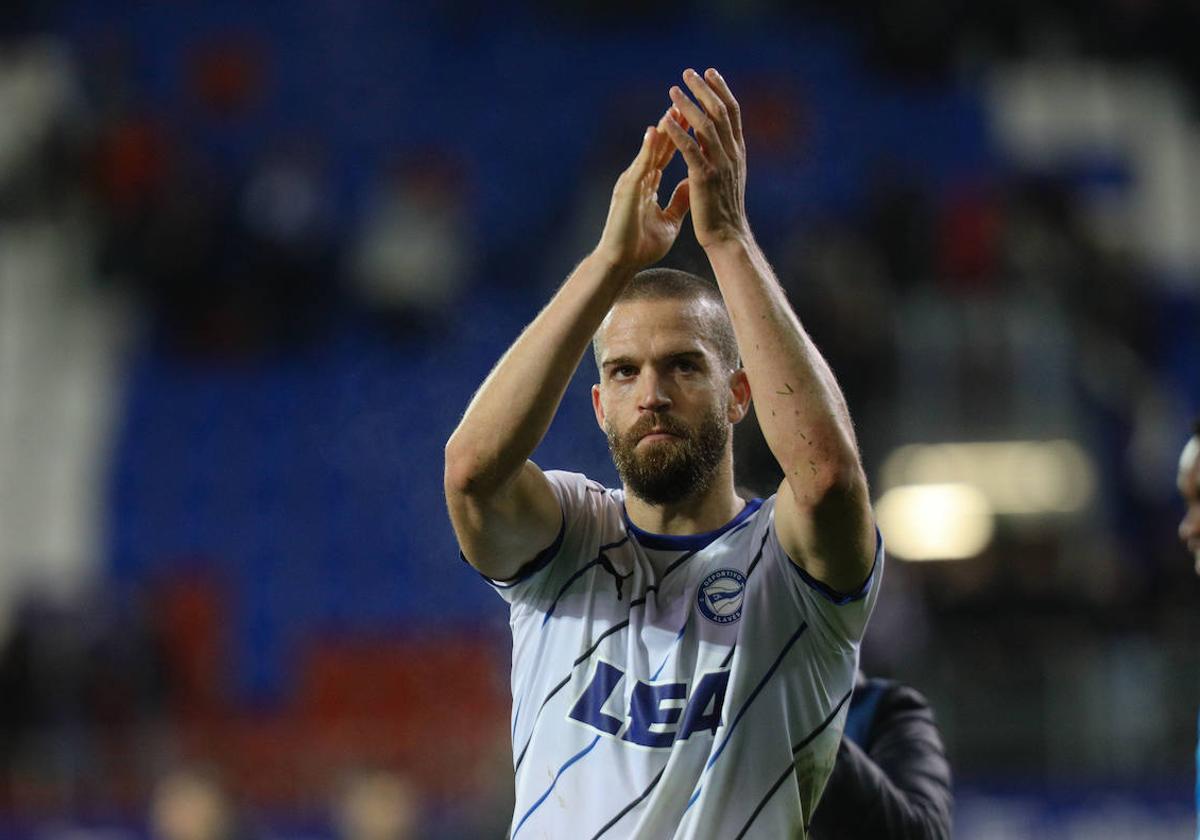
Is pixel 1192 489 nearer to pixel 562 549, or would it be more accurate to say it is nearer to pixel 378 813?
pixel 562 549

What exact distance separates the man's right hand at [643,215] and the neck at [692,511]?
1.59 feet

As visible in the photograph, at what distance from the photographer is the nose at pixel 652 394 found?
3.09 metres

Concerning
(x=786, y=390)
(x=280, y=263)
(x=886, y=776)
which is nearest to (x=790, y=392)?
(x=786, y=390)

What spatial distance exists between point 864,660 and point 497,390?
5815 millimetres

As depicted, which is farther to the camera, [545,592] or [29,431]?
[29,431]

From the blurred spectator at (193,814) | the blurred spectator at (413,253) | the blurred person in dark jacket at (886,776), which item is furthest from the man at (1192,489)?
the blurred spectator at (413,253)

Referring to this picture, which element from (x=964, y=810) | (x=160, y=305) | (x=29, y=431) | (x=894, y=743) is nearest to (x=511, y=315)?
(x=160, y=305)

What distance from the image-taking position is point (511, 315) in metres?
13.2

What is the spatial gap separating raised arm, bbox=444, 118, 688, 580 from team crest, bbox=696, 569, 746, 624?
342 millimetres

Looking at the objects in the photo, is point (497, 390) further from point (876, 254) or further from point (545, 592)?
point (876, 254)

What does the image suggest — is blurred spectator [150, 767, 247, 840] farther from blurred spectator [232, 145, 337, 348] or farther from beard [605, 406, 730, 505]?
blurred spectator [232, 145, 337, 348]

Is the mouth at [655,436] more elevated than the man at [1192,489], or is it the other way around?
the mouth at [655,436]

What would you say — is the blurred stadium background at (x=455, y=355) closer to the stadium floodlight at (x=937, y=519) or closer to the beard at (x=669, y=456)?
the stadium floodlight at (x=937, y=519)

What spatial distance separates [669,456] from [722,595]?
0.29 metres
